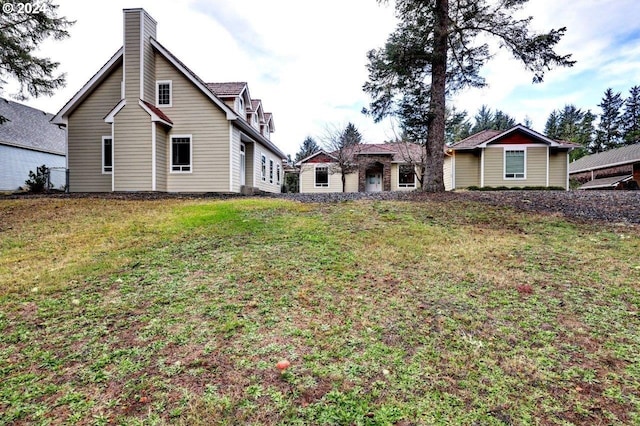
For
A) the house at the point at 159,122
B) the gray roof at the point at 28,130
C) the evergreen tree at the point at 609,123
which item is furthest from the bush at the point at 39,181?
the evergreen tree at the point at 609,123

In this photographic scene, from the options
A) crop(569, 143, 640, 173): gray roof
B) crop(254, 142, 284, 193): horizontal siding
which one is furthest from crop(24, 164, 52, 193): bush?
crop(569, 143, 640, 173): gray roof

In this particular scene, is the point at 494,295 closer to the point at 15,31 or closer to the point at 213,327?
the point at 213,327

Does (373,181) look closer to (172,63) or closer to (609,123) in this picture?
(172,63)

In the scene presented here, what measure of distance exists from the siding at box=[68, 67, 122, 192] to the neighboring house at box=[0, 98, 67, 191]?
7.32 meters

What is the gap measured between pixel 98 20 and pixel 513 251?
18.3 m

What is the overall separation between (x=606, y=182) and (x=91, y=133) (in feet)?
118

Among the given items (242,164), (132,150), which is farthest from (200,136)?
(242,164)

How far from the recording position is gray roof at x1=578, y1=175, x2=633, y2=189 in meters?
26.6

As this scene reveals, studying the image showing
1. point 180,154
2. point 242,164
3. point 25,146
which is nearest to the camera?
point 180,154

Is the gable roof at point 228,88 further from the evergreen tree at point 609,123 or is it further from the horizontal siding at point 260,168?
the evergreen tree at point 609,123

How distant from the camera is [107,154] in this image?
47.8 ft

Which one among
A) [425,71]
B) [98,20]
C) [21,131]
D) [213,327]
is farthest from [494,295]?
[21,131]

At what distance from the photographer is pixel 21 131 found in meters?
23.2

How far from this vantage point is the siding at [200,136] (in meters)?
14.4
